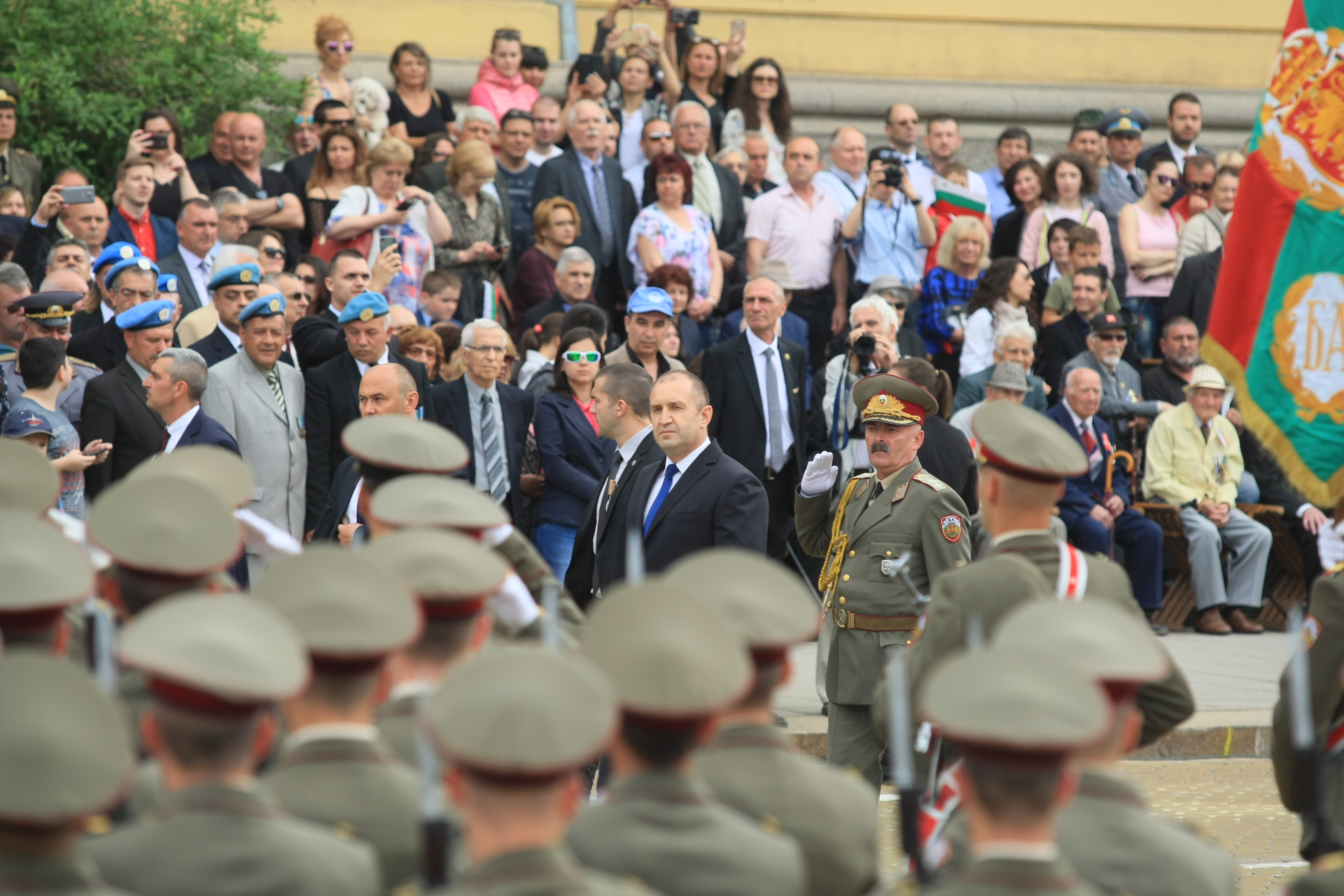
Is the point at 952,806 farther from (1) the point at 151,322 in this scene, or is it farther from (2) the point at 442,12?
(2) the point at 442,12

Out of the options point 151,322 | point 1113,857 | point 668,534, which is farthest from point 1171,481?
point 1113,857

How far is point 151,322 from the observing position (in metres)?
8.73

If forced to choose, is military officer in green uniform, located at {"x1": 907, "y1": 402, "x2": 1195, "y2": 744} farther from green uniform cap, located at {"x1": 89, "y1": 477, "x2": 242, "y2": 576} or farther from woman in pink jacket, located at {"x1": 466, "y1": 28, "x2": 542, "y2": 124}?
woman in pink jacket, located at {"x1": 466, "y1": 28, "x2": 542, "y2": 124}

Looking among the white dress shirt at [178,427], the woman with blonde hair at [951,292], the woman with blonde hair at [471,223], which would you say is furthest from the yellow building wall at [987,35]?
the white dress shirt at [178,427]

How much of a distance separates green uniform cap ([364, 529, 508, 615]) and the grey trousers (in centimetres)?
930

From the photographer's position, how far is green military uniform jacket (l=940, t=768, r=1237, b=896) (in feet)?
11.1

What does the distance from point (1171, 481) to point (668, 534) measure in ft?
19.9

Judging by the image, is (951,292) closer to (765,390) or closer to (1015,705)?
(765,390)

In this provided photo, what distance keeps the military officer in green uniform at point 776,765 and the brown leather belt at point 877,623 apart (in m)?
3.13

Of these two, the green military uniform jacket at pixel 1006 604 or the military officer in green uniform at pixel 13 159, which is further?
the military officer in green uniform at pixel 13 159

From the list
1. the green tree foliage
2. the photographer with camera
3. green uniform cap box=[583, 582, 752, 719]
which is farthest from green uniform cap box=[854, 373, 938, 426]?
the green tree foliage

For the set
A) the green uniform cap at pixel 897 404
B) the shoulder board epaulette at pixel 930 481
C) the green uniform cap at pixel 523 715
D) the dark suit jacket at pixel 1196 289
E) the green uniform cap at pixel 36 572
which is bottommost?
the dark suit jacket at pixel 1196 289

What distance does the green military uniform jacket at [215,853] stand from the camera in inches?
114

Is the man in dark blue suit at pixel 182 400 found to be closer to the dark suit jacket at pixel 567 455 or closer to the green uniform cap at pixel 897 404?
the dark suit jacket at pixel 567 455
